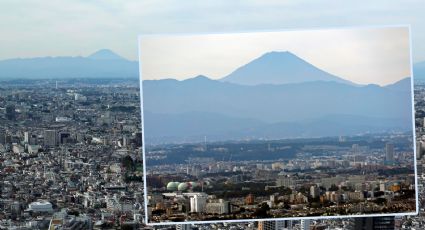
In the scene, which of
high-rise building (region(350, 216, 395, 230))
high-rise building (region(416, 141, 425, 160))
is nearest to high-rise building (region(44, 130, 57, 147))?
high-rise building (region(350, 216, 395, 230))

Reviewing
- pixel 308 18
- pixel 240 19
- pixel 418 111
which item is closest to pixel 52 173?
pixel 240 19

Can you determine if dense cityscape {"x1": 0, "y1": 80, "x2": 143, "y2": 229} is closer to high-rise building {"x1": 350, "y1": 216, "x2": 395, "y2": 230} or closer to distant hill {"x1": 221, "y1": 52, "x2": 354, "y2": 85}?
distant hill {"x1": 221, "y1": 52, "x2": 354, "y2": 85}

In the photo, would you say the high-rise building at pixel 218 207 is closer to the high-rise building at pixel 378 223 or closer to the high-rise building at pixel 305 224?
the high-rise building at pixel 305 224

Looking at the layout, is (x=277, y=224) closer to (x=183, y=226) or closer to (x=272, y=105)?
(x=183, y=226)

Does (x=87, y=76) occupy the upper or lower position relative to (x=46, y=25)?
lower

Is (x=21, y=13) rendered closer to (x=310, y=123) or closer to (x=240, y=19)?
(x=240, y=19)

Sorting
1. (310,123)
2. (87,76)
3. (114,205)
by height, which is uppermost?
(87,76)

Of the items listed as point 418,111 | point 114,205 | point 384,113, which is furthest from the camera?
point 114,205

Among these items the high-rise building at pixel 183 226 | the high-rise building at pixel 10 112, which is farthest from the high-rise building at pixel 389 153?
the high-rise building at pixel 10 112
